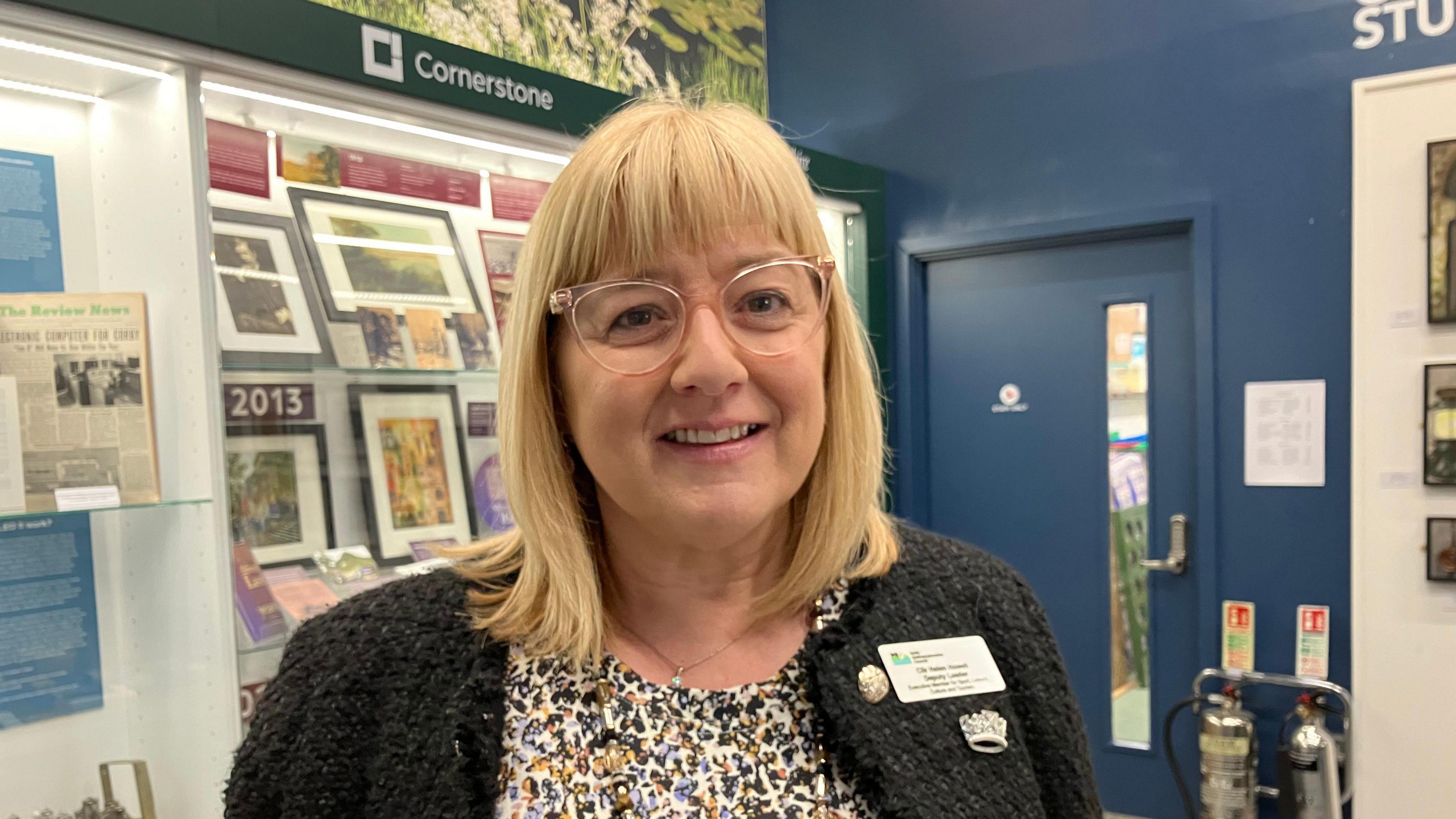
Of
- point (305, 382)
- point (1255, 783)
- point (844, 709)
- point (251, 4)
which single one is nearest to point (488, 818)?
point (844, 709)

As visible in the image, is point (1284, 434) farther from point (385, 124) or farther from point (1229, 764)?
point (385, 124)

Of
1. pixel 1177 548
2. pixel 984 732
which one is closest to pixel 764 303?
pixel 984 732

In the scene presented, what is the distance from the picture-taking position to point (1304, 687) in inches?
128

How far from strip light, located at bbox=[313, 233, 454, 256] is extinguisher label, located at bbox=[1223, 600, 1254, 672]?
2.81m

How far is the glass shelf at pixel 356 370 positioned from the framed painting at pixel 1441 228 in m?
2.71

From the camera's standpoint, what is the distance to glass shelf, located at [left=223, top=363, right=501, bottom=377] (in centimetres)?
220

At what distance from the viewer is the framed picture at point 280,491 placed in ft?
7.22

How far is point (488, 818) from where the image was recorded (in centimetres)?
105

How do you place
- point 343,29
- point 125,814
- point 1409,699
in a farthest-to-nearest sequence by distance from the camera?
point 1409,699
point 343,29
point 125,814

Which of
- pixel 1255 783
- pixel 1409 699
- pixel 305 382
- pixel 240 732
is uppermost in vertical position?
pixel 305 382

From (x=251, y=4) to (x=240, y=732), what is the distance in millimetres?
1501

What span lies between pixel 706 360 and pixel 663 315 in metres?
0.08

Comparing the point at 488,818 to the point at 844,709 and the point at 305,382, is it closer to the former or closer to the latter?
the point at 844,709

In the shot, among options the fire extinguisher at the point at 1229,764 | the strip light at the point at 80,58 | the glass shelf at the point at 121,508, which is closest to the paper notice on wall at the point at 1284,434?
the fire extinguisher at the point at 1229,764
